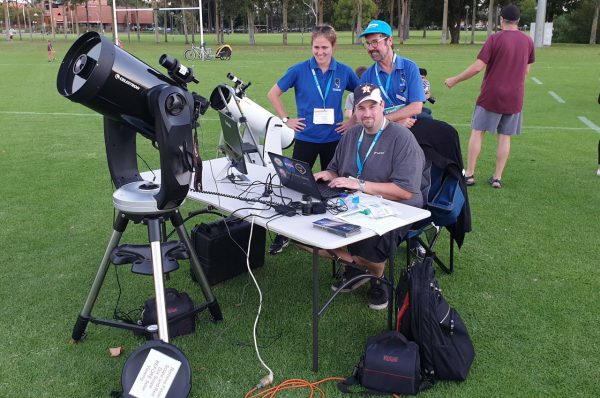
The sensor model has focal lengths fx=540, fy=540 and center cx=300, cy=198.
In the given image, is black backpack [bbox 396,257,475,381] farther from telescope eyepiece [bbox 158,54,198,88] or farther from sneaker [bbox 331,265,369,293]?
telescope eyepiece [bbox 158,54,198,88]

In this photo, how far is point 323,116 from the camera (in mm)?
4688

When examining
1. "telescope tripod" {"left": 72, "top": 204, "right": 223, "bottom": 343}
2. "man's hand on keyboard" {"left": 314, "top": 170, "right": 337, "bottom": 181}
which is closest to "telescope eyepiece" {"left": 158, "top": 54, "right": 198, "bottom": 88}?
"telescope tripod" {"left": 72, "top": 204, "right": 223, "bottom": 343}

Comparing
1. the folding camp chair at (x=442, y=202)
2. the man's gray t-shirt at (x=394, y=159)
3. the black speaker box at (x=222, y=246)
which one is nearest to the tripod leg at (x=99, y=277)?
the black speaker box at (x=222, y=246)

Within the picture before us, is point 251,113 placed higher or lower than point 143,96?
lower

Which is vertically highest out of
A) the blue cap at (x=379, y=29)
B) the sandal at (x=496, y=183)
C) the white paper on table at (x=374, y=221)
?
the blue cap at (x=379, y=29)

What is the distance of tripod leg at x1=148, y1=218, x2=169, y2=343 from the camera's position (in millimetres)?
2824

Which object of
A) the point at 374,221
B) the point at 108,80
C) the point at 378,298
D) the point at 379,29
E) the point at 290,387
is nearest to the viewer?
the point at 108,80

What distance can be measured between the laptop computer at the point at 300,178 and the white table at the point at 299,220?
0.33 ft

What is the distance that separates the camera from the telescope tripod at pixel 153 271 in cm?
283

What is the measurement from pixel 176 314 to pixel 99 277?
0.51 meters

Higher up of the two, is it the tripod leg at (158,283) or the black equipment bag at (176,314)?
the tripod leg at (158,283)

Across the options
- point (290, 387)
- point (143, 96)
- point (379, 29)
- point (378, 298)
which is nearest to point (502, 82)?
point (379, 29)

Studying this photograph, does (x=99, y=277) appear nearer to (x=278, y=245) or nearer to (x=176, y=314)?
(x=176, y=314)

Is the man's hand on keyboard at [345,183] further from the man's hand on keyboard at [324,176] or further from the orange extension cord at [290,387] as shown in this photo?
the orange extension cord at [290,387]
